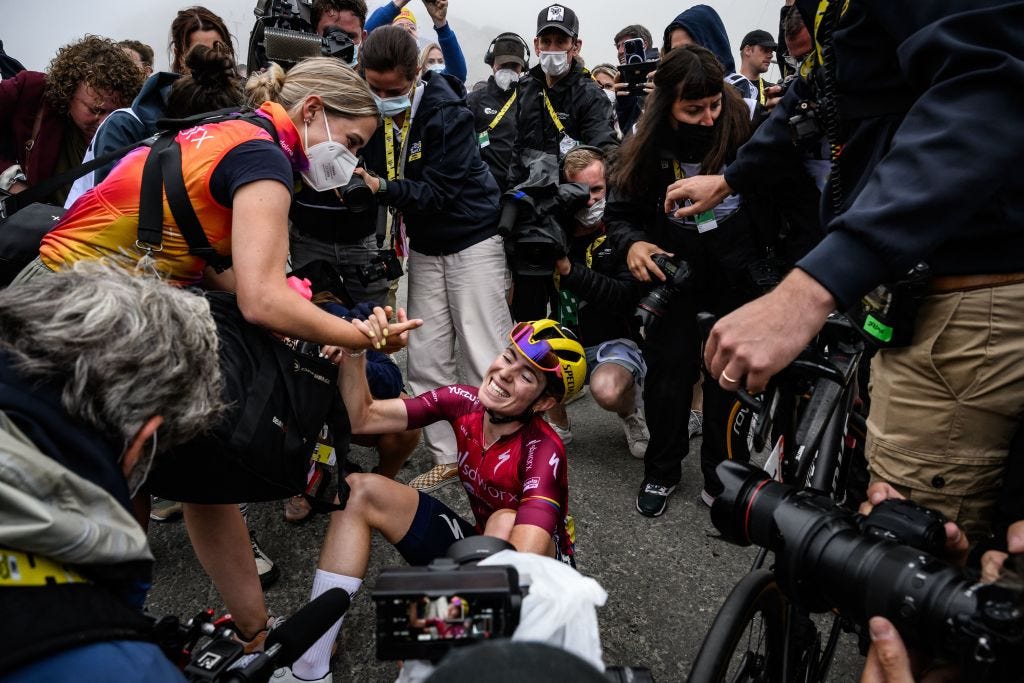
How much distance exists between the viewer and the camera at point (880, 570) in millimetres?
1036

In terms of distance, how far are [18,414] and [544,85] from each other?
176 inches

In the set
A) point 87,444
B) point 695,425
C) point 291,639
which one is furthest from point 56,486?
point 695,425

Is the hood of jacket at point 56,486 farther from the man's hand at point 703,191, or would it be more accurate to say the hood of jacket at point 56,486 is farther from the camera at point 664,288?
the camera at point 664,288

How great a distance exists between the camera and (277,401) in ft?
6.04

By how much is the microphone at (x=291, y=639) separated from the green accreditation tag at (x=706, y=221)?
2290mm

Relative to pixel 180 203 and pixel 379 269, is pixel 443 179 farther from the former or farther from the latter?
pixel 180 203

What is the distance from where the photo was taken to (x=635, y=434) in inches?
161

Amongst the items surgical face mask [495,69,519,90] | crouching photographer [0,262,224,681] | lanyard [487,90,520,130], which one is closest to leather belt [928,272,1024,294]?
crouching photographer [0,262,224,681]

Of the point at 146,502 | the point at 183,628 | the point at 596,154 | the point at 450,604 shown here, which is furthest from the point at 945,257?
the point at 596,154

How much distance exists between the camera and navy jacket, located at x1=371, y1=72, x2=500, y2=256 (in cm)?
356

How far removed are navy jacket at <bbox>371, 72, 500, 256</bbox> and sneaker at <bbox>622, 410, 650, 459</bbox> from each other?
1.35m

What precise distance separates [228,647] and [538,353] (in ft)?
4.56

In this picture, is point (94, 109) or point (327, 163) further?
point (94, 109)

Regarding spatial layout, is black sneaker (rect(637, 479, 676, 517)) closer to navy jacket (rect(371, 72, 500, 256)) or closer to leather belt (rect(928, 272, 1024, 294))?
navy jacket (rect(371, 72, 500, 256))
